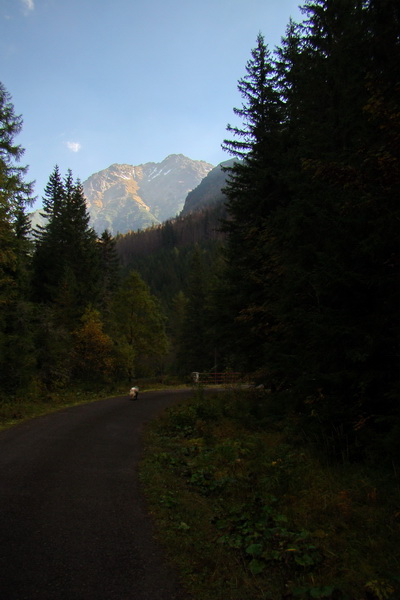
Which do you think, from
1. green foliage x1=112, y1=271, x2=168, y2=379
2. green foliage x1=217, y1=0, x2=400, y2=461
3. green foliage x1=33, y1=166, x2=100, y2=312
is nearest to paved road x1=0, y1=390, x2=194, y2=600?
green foliage x1=217, y1=0, x2=400, y2=461

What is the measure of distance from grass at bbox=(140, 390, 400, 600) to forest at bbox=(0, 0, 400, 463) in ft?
2.75

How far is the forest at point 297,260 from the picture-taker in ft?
18.8

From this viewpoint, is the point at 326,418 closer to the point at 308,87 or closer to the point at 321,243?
the point at 321,243

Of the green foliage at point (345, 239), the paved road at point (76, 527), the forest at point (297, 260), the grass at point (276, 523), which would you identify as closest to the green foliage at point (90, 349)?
the forest at point (297, 260)

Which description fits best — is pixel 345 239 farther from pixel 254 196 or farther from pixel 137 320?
pixel 137 320

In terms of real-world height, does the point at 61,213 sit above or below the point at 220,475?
above

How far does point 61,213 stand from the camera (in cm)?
2889

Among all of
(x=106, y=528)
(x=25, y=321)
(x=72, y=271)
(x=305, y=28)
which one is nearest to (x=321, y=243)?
(x=106, y=528)

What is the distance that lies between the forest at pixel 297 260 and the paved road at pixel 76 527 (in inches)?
146

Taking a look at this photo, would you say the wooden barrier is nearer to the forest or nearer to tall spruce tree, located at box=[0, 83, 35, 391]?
the forest

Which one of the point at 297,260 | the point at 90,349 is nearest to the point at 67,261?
the point at 90,349

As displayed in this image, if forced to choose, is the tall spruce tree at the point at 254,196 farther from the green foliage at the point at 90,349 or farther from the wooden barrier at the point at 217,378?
the wooden barrier at the point at 217,378

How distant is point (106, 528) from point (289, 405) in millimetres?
4522

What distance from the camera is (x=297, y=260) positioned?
336 inches
